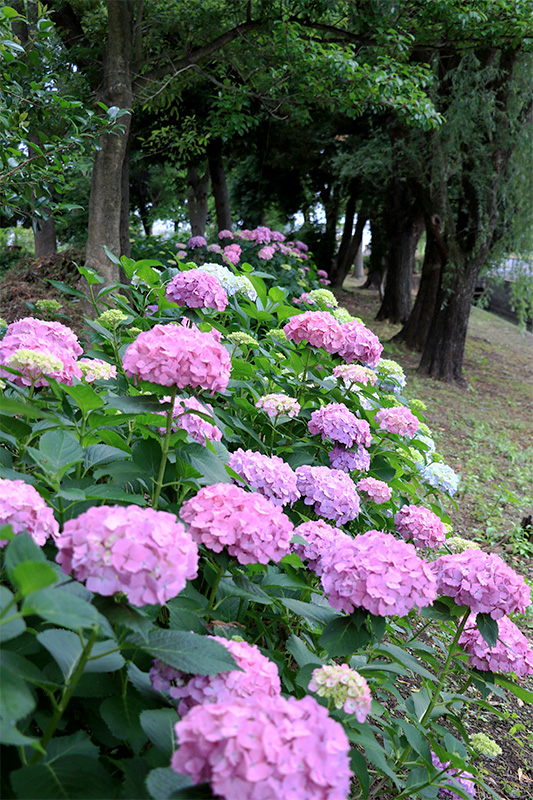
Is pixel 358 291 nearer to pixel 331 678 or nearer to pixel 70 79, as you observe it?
pixel 70 79

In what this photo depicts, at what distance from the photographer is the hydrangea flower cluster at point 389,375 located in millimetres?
2729

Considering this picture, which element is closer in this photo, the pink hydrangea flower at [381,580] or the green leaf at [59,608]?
the green leaf at [59,608]

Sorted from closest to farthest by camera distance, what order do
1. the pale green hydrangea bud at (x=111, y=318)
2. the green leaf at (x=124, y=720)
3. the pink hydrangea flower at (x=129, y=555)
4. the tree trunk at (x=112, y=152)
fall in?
the pink hydrangea flower at (x=129, y=555), the green leaf at (x=124, y=720), the pale green hydrangea bud at (x=111, y=318), the tree trunk at (x=112, y=152)

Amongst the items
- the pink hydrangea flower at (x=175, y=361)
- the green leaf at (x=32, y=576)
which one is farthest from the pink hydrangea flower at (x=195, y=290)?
the green leaf at (x=32, y=576)

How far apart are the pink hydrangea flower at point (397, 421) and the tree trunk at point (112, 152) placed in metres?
3.56

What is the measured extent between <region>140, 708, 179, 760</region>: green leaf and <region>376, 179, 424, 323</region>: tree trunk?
39.3 ft

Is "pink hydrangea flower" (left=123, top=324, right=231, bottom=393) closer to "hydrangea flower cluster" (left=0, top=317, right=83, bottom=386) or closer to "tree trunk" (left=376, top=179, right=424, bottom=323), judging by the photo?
"hydrangea flower cluster" (left=0, top=317, right=83, bottom=386)

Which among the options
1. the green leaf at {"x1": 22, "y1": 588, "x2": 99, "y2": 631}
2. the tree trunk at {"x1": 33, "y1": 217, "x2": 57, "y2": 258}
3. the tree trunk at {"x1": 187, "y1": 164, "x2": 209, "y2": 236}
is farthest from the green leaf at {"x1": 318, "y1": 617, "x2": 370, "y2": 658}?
the tree trunk at {"x1": 187, "y1": 164, "x2": 209, "y2": 236}

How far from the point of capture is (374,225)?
15586 millimetres

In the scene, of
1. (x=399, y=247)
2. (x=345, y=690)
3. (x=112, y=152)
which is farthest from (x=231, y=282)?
(x=399, y=247)

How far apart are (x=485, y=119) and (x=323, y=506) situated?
25.6ft

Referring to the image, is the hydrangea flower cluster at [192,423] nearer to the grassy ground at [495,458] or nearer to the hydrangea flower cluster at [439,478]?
the grassy ground at [495,458]

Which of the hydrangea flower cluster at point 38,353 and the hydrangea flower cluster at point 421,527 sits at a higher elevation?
the hydrangea flower cluster at point 38,353

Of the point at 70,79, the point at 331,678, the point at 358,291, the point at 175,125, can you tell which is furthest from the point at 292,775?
the point at 358,291
